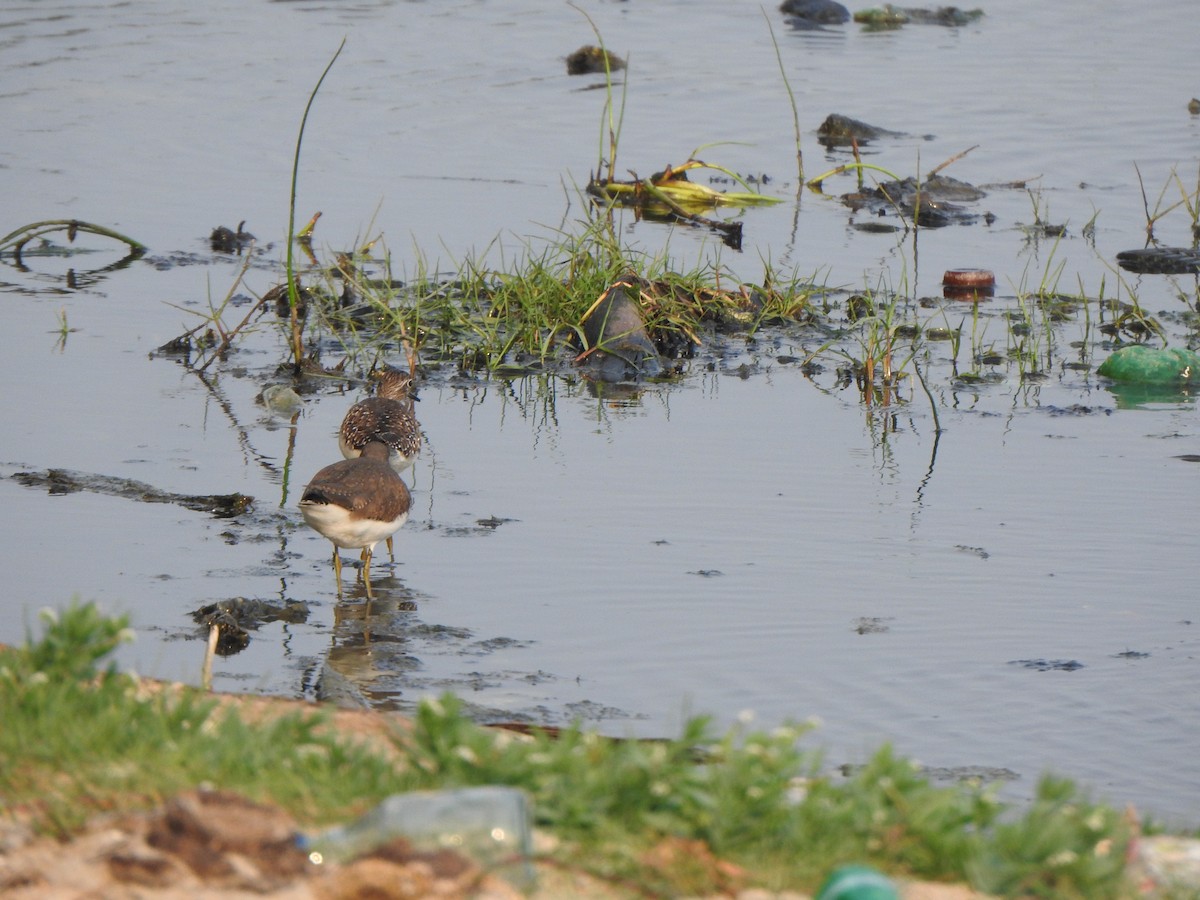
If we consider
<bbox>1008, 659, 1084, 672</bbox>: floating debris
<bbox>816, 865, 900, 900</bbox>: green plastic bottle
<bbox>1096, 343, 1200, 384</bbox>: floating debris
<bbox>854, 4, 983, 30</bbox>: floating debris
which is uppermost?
<bbox>816, 865, 900, 900</bbox>: green plastic bottle

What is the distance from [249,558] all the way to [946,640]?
2.95 m

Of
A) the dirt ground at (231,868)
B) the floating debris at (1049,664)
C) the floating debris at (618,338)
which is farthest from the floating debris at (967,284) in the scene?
the dirt ground at (231,868)

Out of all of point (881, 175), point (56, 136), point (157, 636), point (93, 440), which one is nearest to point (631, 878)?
point (157, 636)

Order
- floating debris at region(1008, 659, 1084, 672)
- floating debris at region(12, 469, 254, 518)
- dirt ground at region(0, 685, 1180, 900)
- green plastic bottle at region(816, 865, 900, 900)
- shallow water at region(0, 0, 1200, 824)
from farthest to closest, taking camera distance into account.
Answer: floating debris at region(12, 469, 254, 518), floating debris at region(1008, 659, 1084, 672), shallow water at region(0, 0, 1200, 824), dirt ground at region(0, 685, 1180, 900), green plastic bottle at region(816, 865, 900, 900)

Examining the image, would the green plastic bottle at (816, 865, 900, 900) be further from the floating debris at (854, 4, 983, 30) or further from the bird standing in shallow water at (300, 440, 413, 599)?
the floating debris at (854, 4, 983, 30)

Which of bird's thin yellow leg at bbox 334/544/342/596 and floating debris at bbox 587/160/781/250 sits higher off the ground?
floating debris at bbox 587/160/781/250

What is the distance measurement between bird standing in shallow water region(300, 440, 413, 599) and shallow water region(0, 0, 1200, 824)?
0.96ft

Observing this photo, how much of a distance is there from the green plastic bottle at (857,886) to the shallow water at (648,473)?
3.66ft

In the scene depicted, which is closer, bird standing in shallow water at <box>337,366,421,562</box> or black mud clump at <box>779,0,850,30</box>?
bird standing in shallow water at <box>337,366,421,562</box>

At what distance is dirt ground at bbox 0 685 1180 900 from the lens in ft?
11.3

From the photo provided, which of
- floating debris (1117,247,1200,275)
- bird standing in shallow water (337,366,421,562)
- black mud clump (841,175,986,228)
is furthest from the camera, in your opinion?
black mud clump (841,175,986,228)

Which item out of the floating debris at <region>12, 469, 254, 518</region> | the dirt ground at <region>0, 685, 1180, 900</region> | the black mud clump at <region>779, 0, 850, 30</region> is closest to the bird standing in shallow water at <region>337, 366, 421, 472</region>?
the floating debris at <region>12, 469, 254, 518</region>

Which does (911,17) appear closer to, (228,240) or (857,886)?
(228,240)

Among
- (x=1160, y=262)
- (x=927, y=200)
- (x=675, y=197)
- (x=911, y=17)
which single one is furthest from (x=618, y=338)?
(x=911, y=17)
